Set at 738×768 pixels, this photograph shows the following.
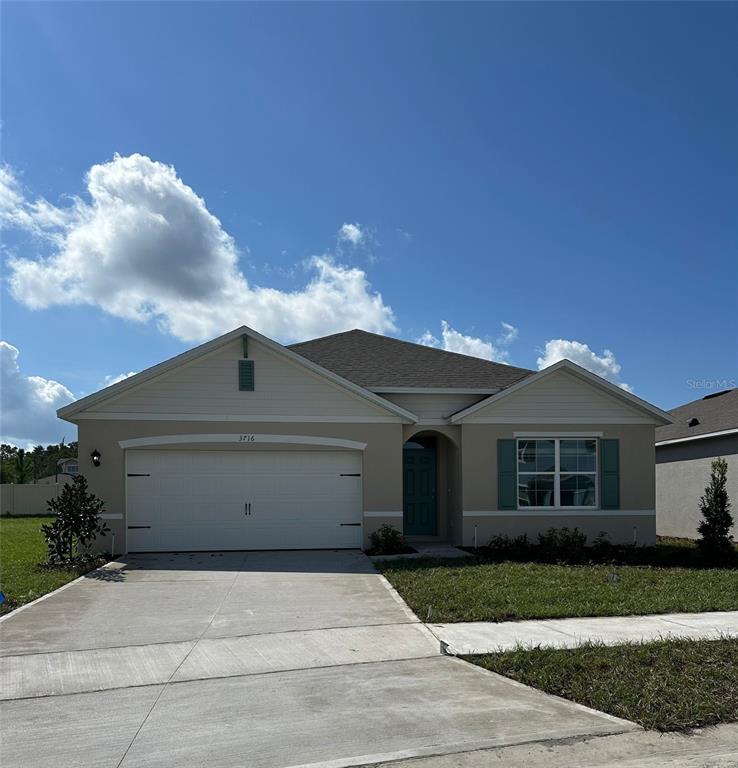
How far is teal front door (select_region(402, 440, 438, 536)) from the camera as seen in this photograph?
17016mm

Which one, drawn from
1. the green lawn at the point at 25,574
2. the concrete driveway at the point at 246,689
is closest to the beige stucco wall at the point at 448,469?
the green lawn at the point at 25,574

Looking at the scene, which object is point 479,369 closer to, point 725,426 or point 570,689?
point 725,426

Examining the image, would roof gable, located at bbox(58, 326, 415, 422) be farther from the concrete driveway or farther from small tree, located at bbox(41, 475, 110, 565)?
the concrete driveway

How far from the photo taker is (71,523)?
12969 mm

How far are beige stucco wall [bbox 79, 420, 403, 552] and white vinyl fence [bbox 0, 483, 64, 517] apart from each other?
2199cm

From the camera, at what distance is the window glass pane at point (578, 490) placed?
15906 millimetres

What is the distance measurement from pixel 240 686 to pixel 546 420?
36.4 ft

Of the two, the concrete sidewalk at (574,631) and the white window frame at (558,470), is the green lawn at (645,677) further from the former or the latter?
the white window frame at (558,470)

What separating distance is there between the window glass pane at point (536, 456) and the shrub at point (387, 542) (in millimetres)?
3351

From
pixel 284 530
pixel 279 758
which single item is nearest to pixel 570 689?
pixel 279 758

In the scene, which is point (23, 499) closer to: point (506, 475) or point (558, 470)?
point (506, 475)

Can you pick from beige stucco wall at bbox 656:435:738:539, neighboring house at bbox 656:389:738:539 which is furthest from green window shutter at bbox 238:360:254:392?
beige stucco wall at bbox 656:435:738:539

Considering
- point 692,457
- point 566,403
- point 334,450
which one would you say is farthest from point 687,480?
point 334,450

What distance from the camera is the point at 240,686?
6.12m
